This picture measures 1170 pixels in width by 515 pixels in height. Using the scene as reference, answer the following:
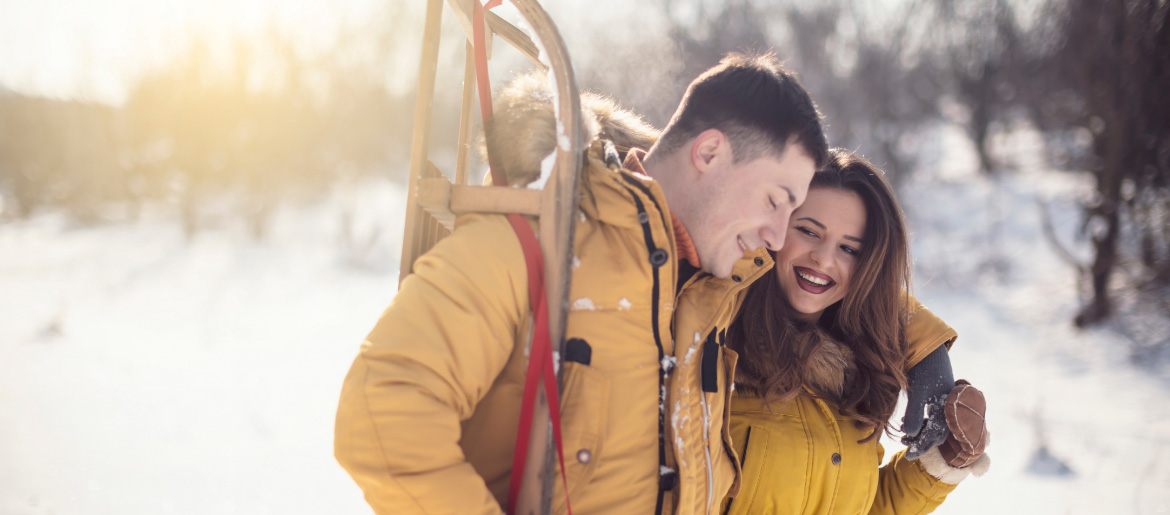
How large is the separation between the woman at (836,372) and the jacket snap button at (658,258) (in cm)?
82

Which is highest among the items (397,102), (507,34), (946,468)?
(397,102)

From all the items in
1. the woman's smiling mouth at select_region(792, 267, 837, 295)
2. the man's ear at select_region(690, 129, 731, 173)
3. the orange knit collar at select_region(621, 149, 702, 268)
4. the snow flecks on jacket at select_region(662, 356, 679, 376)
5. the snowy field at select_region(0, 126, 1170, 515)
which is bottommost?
the snowy field at select_region(0, 126, 1170, 515)

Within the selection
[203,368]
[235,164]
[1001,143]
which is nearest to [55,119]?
[235,164]

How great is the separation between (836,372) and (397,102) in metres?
15.3

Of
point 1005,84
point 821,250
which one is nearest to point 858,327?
point 821,250

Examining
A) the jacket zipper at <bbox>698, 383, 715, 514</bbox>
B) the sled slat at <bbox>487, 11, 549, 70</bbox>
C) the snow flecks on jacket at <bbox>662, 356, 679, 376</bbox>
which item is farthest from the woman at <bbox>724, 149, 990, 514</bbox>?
the sled slat at <bbox>487, 11, 549, 70</bbox>

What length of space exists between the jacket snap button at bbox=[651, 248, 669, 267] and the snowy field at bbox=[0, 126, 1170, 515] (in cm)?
313

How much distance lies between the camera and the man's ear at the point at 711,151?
168 centimetres

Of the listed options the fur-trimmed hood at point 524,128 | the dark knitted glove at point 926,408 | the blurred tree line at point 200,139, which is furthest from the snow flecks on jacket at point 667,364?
the blurred tree line at point 200,139

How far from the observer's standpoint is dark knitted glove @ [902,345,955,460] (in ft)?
6.98

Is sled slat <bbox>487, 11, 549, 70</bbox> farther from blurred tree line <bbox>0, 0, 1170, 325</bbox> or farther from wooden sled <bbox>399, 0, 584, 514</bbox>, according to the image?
blurred tree line <bbox>0, 0, 1170, 325</bbox>

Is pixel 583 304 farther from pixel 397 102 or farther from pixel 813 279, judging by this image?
pixel 397 102

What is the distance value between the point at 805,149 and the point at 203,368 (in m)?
5.94

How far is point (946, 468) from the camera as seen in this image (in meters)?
2.16
